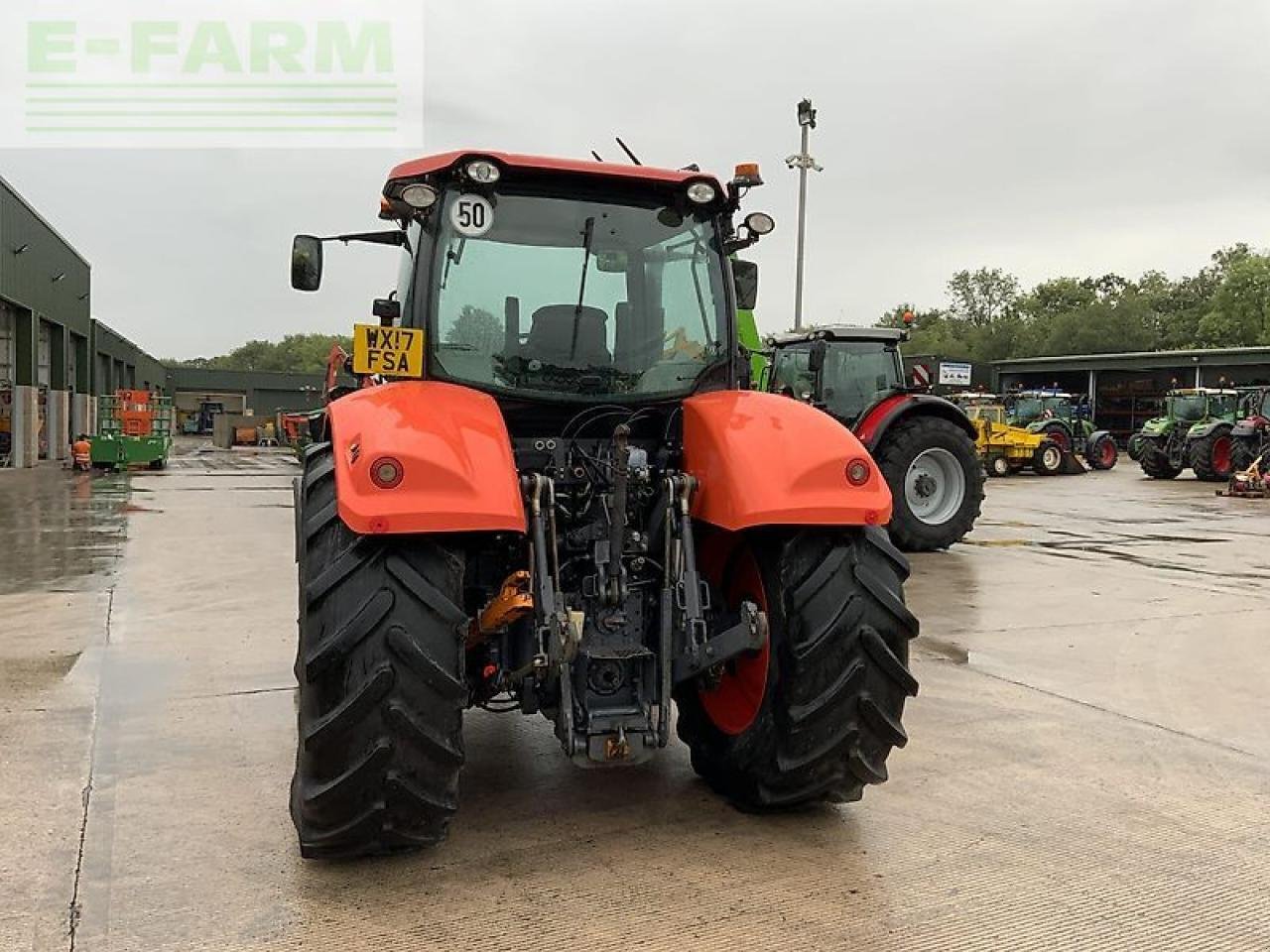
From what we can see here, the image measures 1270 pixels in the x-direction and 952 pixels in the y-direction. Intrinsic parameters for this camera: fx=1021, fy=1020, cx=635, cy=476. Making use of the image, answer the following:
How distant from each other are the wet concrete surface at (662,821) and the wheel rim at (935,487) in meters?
3.45

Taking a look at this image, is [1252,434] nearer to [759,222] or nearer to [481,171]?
[759,222]

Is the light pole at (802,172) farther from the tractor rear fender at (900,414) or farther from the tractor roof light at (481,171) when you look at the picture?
the tractor roof light at (481,171)

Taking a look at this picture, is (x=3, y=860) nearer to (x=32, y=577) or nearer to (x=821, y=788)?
(x=821, y=788)

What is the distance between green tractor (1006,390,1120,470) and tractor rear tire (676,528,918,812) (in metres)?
25.0

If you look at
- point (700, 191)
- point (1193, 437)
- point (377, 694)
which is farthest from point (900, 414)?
point (1193, 437)

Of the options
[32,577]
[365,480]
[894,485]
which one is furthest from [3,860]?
[894,485]

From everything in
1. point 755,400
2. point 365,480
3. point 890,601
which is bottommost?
point 890,601

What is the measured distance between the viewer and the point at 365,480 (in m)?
3.01

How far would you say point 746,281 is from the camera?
4621 millimetres

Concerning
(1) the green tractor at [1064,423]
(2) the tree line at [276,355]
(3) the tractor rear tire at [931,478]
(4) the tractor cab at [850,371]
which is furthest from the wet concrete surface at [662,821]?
(2) the tree line at [276,355]

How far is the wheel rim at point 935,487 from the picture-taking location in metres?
10.4

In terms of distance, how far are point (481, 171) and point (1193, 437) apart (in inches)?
892

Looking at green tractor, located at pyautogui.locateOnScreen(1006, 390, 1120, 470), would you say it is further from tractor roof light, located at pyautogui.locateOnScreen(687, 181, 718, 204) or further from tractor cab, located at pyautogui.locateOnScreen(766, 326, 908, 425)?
tractor roof light, located at pyautogui.locateOnScreen(687, 181, 718, 204)

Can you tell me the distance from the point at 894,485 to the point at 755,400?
6.70m
